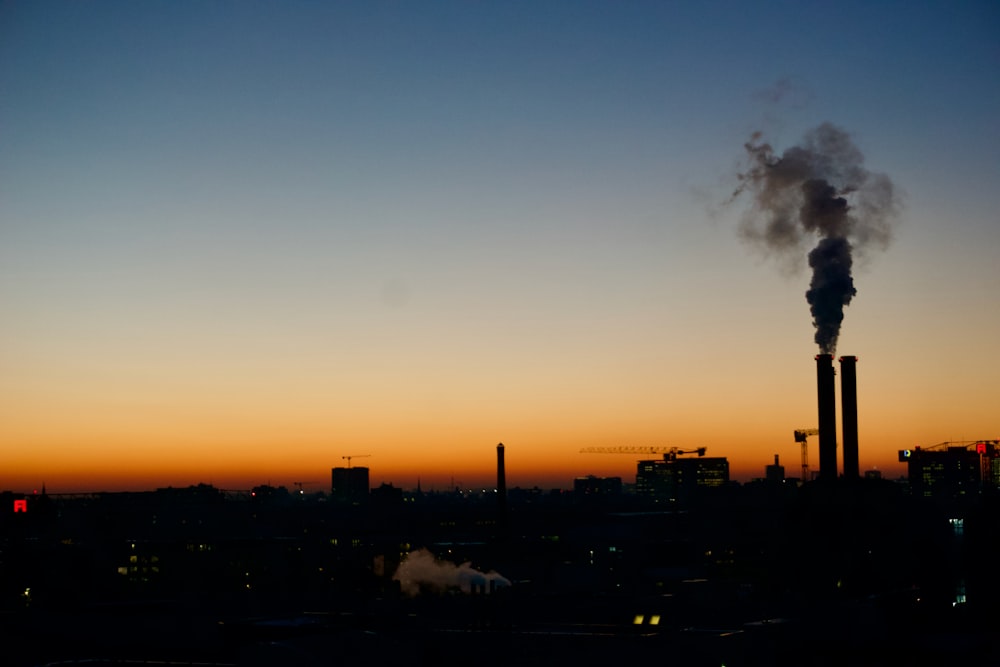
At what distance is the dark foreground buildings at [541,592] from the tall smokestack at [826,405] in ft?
17.8

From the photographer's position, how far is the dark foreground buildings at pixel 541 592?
5362 cm

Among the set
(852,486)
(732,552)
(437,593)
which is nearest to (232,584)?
(437,593)

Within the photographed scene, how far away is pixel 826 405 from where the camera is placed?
99.3 meters

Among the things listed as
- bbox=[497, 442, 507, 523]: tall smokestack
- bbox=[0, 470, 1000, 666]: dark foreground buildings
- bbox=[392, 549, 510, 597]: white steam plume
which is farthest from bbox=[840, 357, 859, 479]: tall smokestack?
bbox=[497, 442, 507, 523]: tall smokestack

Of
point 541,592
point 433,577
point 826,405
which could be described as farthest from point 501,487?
point 826,405

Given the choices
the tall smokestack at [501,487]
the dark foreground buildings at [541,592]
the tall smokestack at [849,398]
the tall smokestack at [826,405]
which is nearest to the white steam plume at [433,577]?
the dark foreground buildings at [541,592]

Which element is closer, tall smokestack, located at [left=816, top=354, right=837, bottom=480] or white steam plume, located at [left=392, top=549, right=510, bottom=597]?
tall smokestack, located at [left=816, top=354, right=837, bottom=480]

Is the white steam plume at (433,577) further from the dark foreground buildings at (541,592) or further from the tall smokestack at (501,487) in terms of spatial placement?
the tall smokestack at (501,487)

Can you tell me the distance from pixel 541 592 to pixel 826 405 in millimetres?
30481

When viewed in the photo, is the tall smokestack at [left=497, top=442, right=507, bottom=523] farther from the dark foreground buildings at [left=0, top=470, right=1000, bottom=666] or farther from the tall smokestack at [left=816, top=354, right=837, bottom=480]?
the tall smokestack at [left=816, top=354, right=837, bottom=480]

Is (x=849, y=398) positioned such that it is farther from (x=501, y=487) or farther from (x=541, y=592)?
(x=501, y=487)

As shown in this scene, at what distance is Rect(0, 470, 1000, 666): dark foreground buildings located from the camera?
5362 cm

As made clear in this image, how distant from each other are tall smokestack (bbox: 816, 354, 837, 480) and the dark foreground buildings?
5415mm

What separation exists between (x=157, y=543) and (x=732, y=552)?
79101mm
